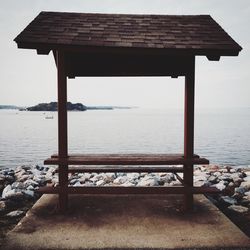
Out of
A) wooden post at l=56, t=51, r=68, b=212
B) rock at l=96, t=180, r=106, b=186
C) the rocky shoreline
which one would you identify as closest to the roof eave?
wooden post at l=56, t=51, r=68, b=212

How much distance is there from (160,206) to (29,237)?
2491 mm

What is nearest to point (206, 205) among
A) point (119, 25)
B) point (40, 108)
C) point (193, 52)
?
point (193, 52)

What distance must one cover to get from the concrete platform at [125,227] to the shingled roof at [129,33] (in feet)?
9.38

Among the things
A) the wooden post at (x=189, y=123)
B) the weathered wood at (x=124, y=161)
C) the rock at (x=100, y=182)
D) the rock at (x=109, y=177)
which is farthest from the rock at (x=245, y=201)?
the rock at (x=109, y=177)

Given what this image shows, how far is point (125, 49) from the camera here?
5.20m

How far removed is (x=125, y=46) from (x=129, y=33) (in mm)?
646

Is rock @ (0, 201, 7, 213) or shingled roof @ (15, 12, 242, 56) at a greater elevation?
shingled roof @ (15, 12, 242, 56)

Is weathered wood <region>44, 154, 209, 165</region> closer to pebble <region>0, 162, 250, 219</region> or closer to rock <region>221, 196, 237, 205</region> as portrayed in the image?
pebble <region>0, 162, 250, 219</region>

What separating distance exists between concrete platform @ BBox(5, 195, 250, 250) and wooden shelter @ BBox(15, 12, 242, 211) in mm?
403

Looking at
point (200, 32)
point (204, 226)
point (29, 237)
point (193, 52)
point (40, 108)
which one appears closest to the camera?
point (29, 237)

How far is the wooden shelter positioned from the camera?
206 inches

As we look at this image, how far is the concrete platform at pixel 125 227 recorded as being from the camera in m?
4.31

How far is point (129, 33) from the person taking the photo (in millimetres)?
5676

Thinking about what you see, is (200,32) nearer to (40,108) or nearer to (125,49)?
(125,49)
